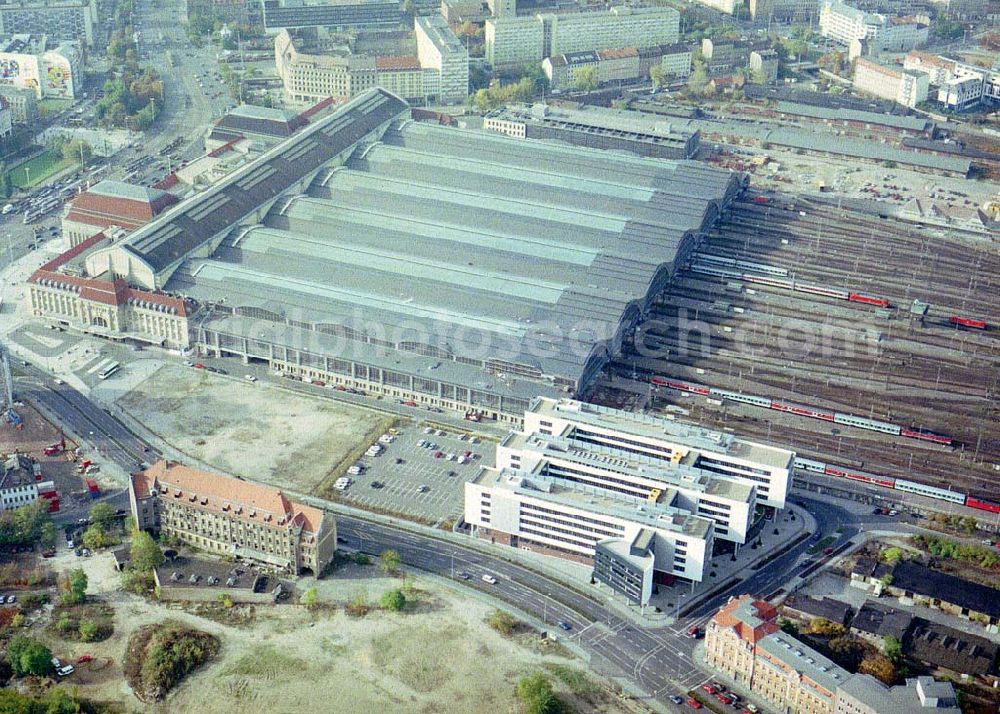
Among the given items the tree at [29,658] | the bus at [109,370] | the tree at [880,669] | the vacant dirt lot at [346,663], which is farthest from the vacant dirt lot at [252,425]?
the tree at [880,669]

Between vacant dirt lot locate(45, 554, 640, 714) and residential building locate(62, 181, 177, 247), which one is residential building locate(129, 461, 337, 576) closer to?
vacant dirt lot locate(45, 554, 640, 714)

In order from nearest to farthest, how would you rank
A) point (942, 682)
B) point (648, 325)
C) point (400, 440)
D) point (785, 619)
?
point (942, 682) < point (785, 619) < point (400, 440) < point (648, 325)

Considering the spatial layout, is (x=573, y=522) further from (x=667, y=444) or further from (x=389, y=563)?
(x=389, y=563)

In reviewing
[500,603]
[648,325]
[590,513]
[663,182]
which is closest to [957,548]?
[590,513]

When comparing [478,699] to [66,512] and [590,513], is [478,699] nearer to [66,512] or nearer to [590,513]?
[590,513]

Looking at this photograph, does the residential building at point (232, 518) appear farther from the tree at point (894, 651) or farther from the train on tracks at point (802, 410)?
the train on tracks at point (802, 410)

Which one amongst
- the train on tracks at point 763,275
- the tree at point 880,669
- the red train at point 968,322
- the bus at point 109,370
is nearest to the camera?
the tree at point 880,669

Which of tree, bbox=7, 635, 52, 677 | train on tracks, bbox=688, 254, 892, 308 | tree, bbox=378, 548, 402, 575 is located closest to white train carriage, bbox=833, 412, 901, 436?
train on tracks, bbox=688, 254, 892, 308

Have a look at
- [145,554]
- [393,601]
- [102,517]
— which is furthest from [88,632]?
[393,601]
